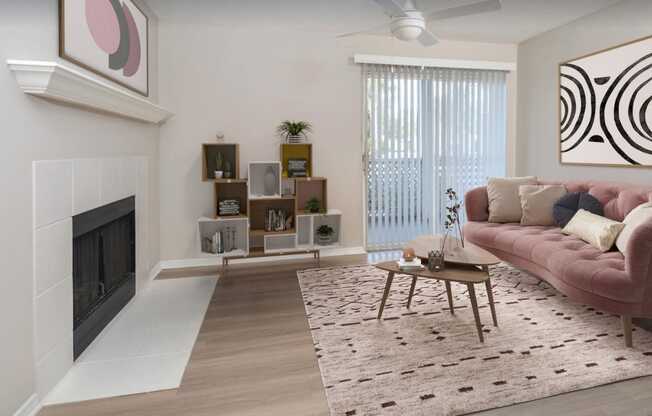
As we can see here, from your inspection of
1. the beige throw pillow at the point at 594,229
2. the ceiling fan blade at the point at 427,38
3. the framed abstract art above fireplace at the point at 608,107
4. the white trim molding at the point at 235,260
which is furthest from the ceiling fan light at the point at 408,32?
the white trim molding at the point at 235,260

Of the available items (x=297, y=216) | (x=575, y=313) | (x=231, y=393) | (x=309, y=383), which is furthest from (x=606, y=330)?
(x=297, y=216)

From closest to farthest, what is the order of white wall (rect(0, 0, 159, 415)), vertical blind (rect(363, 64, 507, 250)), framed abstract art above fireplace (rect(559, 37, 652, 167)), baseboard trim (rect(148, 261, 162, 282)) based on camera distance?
white wall (rect(0, 0, 159, 415)) → framed abstract art above fireplace (rect(559, 37, 652, 167)) → baseboard trim (rect(148, 261, 162, 282)) → vertical blind (rect(363, 64, 507, 250))

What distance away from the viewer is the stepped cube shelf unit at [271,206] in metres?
4.10

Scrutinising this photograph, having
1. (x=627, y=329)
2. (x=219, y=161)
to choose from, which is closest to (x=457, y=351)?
(x=627, y=329)

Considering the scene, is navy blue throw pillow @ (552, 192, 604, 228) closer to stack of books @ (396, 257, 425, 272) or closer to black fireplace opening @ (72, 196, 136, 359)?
stack of books @ (396, 257, 425, 272)

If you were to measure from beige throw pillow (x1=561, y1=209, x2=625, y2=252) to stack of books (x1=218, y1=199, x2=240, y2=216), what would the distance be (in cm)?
308

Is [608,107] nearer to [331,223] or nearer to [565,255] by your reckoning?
[565,255]

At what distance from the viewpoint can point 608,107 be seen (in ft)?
12.7

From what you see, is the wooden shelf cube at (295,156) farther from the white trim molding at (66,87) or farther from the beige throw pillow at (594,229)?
the beige throw pillow at (594,229)

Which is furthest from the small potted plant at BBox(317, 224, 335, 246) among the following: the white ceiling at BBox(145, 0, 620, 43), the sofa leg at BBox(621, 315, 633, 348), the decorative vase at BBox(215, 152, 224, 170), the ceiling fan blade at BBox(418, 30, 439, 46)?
the sofa leg at BBox(621, 315, 633, 348)

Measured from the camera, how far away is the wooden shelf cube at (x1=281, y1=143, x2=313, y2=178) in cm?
433

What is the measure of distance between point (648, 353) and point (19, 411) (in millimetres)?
3186

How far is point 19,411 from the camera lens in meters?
1.67

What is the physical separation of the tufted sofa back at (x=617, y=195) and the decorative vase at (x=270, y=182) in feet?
9.94
